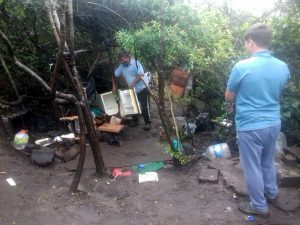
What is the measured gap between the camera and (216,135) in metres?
7.06

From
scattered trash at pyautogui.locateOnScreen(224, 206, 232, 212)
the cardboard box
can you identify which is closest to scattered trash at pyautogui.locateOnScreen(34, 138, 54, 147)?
the cardboard box

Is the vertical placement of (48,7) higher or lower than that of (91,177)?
higher

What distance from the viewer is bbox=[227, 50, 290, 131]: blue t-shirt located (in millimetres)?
3803

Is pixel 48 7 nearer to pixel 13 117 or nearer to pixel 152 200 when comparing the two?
pixel 152 200

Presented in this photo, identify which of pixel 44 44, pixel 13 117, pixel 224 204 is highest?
pixel 44 44

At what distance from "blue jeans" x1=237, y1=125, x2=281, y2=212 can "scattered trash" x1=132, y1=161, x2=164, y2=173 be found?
7.67 ft

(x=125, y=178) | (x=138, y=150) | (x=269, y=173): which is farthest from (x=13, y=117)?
(x=269, y=173)

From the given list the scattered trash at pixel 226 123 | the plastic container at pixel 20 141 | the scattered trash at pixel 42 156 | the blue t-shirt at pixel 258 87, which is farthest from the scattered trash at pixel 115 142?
the blue t-shirt at pixel 258 87

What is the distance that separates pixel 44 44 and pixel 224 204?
6371mm

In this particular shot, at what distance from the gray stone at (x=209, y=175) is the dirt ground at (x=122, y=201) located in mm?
74

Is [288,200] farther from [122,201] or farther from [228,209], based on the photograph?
[122,201]

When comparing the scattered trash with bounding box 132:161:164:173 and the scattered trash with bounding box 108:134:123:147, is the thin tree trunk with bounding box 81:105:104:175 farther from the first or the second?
the scattered trash with bounding box 108:134:123:147

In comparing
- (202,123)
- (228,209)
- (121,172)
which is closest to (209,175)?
(228,209)

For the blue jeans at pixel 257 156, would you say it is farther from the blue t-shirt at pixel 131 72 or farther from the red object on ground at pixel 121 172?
the blue t-shirt at pixel 131 72
